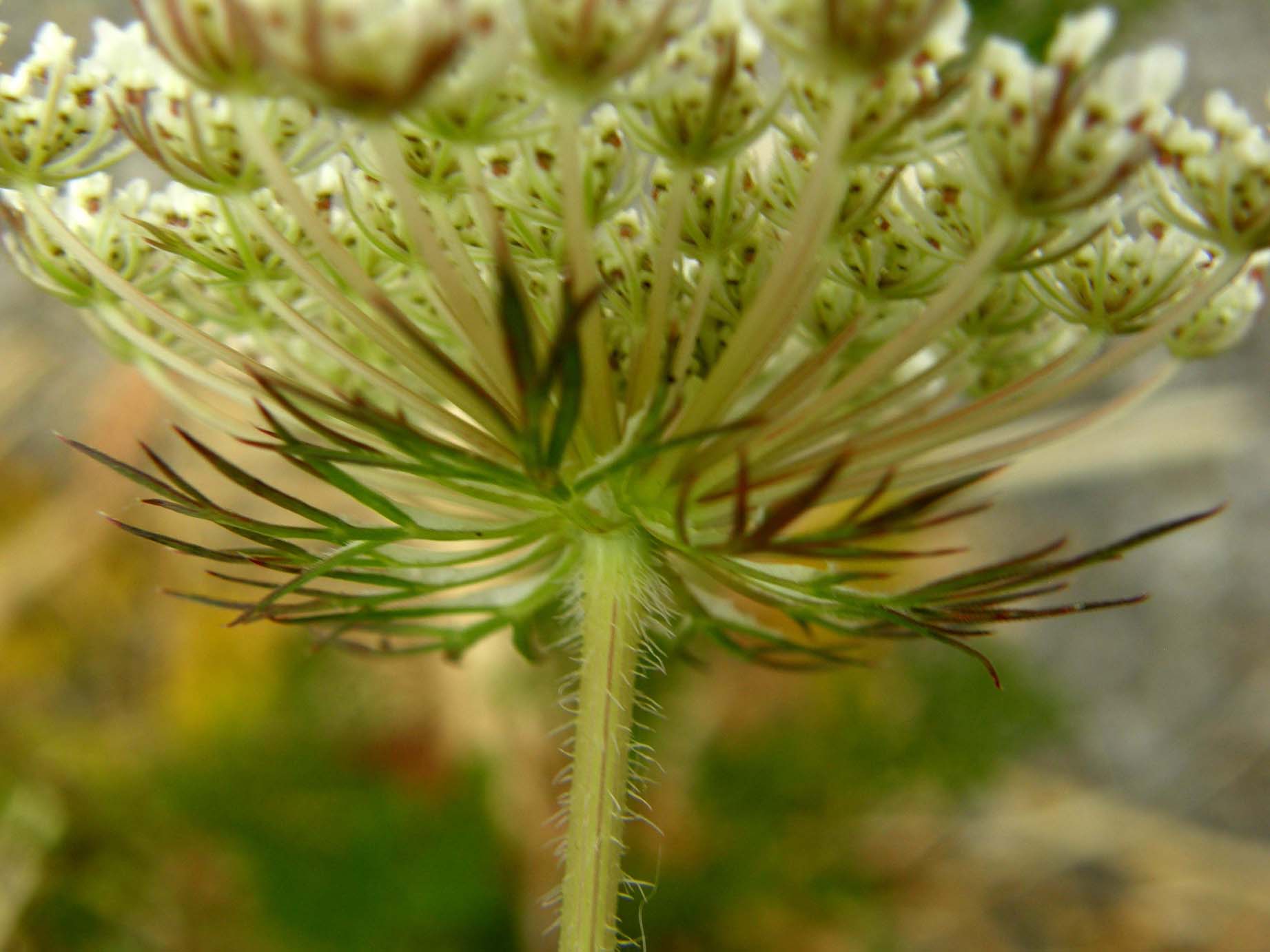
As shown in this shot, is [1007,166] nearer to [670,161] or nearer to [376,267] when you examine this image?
[670,161]

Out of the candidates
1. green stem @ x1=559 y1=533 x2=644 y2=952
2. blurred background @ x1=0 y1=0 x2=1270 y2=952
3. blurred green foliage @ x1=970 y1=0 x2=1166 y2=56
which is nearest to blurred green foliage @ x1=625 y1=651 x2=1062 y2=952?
blurred background @ x1=0 y1=0 x2=1270 y2=952

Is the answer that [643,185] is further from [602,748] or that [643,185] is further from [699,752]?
[699,752]

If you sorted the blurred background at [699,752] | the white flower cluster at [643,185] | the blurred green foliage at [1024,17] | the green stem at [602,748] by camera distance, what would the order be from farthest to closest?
the blurred background at [699,752]
the blurred green foliage at [1024,17]
the green stem at [602,748]
the white flower cluster at [643,185]

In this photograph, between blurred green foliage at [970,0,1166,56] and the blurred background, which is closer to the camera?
blurred green foliage at [970,0,1166,56]

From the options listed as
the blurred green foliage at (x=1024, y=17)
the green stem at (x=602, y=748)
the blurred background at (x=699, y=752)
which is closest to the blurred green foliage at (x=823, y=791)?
the blurred background at (x=699, y=752)

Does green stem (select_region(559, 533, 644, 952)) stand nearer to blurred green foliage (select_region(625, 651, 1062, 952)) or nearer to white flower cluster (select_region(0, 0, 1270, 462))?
white flower cluster (select_region(0, 0, 1270, 462))

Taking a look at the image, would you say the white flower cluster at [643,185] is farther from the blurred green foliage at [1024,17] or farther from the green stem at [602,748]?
the blurred green foliage at [1024,17]
